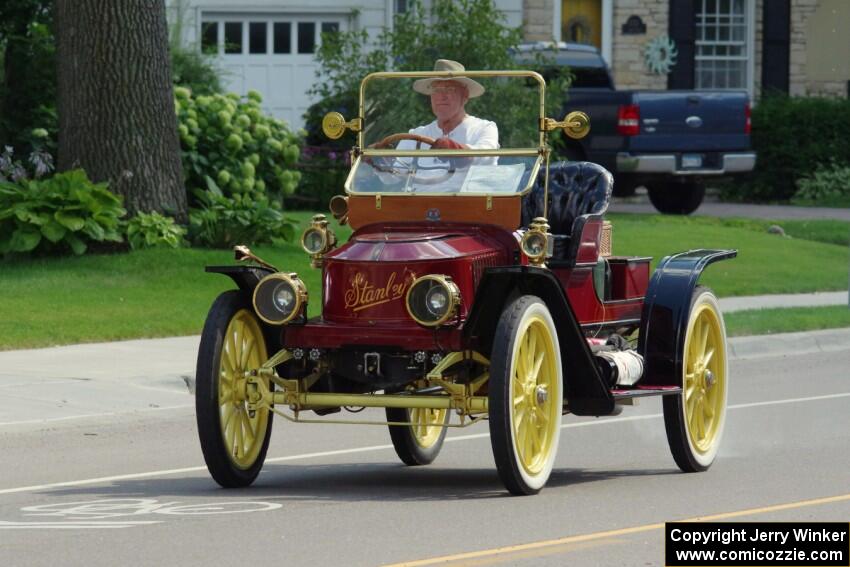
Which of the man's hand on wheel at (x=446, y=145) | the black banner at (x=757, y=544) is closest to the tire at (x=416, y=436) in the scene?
the man's hand on wheel at (x=446, y=145)

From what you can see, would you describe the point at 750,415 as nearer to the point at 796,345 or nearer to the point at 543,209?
the point at 543,209

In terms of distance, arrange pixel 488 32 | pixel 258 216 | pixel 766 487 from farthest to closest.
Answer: pixel 488 32, pixel 258 216, pixel 766 487

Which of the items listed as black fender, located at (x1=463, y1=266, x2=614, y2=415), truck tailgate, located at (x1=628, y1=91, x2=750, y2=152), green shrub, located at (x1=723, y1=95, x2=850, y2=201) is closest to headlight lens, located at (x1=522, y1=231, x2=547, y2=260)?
black fender, located at (x1=463, y1=266, x2=614, y2=415)

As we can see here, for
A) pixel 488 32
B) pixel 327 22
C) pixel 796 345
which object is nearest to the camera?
pixel 796 345

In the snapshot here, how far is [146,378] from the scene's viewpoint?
12617mm

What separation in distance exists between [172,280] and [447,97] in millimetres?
7912

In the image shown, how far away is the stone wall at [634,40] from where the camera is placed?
32.8 meters

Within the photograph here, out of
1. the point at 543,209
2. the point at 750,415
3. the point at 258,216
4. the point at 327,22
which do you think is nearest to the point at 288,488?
the point at 543,209

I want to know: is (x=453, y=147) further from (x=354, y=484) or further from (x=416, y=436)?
(x=354, y=484)

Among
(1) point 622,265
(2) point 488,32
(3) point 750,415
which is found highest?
(2) point 488,32

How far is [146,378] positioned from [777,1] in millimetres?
23505

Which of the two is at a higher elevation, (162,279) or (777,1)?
(777,1)

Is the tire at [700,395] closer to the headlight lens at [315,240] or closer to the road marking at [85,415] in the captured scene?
the headlight lens at [315,240]

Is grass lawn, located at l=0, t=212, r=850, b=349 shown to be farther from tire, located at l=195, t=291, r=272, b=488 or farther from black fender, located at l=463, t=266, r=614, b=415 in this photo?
black fender, located at l=463, t=266, r=614, b=415
